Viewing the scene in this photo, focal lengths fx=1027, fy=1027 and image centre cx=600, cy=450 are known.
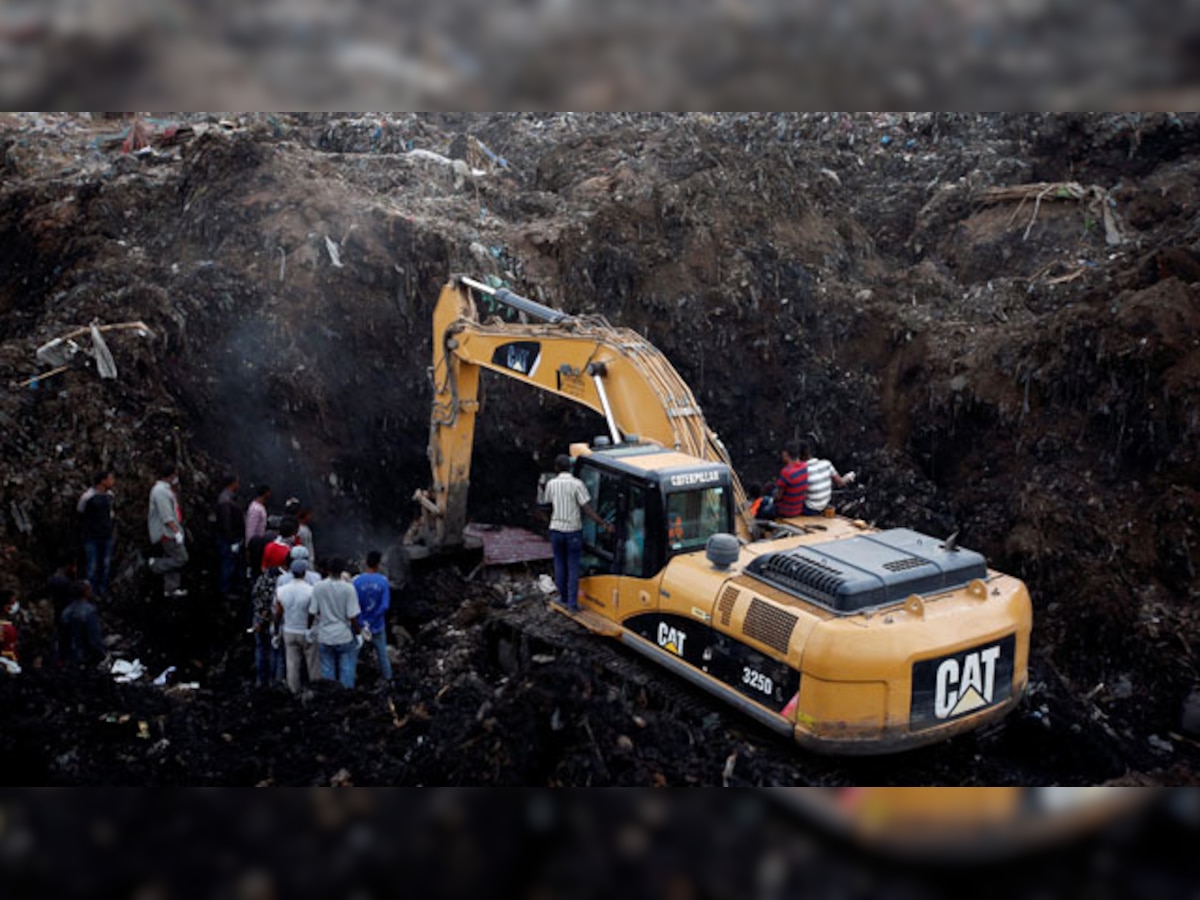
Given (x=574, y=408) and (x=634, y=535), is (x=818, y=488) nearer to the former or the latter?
(x=634, y=535)

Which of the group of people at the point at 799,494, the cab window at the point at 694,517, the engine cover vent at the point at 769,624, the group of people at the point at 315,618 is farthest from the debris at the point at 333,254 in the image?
the engine cover vent at the point at 769,624

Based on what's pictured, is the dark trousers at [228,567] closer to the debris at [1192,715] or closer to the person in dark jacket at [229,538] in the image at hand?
the person in dark jacket at [229,538]

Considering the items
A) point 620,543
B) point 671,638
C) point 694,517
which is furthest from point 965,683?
point 620,543

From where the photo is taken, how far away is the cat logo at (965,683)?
20.4ft

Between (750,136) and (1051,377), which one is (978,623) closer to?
(1051,377)

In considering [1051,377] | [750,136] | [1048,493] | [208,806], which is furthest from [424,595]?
[750,136]

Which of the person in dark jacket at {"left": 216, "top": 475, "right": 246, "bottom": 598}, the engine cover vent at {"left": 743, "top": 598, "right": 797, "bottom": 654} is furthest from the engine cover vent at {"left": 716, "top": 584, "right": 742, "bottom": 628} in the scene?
the person in dark jacket at {"left": 216, "top": 475, "right": 246, "bottom": 598}

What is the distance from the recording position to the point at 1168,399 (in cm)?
1119

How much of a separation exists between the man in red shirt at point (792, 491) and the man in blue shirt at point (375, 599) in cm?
328

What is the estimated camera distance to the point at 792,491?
8.48 m

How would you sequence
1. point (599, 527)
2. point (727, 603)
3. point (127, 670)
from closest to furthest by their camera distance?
point (727, 603)
point (599, 527)
point (127, 670)

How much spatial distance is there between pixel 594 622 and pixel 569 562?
0.51 m

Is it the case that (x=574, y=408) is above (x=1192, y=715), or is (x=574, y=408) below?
above

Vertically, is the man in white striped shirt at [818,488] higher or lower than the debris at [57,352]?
lower
